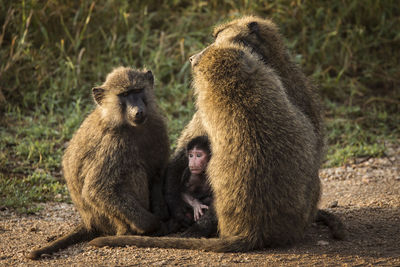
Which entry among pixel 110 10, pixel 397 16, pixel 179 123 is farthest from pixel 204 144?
pixel 397 16

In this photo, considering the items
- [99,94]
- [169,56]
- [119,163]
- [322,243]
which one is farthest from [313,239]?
[169,56]

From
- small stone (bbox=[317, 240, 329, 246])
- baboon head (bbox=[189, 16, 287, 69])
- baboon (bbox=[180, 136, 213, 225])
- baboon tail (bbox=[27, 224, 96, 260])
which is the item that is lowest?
small stone (bbox=[317, 240, 329, 246])

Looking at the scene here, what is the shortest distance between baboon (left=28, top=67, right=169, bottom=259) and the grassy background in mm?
1967

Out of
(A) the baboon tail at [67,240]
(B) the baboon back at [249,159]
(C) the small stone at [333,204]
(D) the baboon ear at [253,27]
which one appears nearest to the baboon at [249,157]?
(B) the baboon back at [249,159]

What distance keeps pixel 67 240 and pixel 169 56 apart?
4117mm

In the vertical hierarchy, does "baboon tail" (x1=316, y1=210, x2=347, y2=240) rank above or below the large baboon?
below

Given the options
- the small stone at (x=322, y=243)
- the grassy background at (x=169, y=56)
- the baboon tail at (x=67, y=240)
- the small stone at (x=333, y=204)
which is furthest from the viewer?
the grassy background at (x=169, y=56)

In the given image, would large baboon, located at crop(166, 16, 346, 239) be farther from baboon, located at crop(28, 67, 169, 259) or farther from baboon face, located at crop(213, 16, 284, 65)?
baboon, located at crop(28, 67, 169, 259)

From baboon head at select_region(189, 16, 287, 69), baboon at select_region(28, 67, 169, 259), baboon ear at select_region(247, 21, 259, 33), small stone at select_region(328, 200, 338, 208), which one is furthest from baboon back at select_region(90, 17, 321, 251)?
small stone at select_region(328, 200, 338, 208)

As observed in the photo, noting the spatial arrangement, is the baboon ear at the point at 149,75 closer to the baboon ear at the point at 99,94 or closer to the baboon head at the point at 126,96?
the baboon head at the point at 126,96

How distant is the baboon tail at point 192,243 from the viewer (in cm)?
392

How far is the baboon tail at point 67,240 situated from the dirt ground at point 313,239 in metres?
0.05

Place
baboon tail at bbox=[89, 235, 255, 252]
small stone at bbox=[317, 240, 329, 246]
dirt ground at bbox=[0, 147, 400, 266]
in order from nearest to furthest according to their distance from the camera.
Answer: dirt ground at bbox=[0, 147, 400, 266] → baboon tail at bbox=[89, 235, 255, 252] → small stone at bbox=[317, 240, 329, 246]

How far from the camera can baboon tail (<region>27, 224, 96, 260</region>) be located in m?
4.08
